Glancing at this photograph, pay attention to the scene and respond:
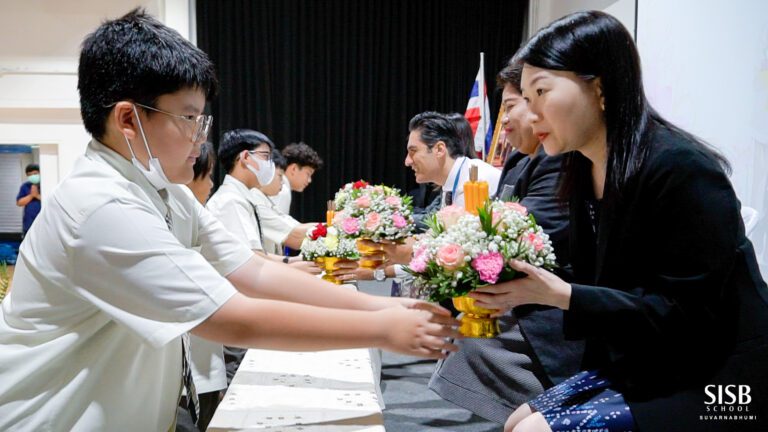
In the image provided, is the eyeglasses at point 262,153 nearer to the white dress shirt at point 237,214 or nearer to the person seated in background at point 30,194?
the white dress shirt at point 237,214

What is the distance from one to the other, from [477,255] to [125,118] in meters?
0.90

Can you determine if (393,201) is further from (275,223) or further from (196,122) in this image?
(275,223)

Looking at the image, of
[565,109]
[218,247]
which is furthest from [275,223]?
[565,109]

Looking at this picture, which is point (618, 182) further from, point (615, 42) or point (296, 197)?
point (296, 197)

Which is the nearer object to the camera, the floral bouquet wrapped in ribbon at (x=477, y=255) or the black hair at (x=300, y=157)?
the floral bouquet wrapped in ribbon at (x=477, y=255)

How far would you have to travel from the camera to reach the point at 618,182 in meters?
1.37

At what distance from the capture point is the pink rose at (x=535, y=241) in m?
1.47

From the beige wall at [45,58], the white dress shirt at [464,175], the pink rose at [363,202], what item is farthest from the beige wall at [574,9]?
the beige wall at [45,58]

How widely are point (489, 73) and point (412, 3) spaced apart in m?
1.67

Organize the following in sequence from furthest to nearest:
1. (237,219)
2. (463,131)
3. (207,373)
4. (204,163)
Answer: (463,131)
(237,219)
(204,163)
(207,373)

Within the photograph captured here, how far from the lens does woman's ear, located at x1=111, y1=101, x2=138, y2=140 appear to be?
4.62 feet

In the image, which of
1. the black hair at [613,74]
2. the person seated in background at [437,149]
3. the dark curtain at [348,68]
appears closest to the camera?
the black hair at [613,74]

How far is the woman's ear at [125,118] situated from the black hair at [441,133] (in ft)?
9.34

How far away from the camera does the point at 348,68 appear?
9266 mm
